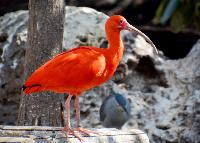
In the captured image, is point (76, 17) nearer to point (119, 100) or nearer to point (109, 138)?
point (119, 100)

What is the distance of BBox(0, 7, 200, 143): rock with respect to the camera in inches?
287

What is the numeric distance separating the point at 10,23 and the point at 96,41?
4.03 ft

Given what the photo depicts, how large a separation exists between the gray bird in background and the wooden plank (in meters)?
1.57

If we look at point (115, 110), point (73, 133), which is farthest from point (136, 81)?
point (73, 133)

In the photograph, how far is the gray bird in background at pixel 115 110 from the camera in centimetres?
688

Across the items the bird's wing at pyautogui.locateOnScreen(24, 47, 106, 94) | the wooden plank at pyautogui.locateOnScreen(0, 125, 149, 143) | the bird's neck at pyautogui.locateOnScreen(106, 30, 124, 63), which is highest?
the bird's neck at pyautogui.locateOnScreen(106, 30, 124, 63)

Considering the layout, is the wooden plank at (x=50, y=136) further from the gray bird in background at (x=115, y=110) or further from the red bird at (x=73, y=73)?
the gray bird in background at (x=115, y=110)

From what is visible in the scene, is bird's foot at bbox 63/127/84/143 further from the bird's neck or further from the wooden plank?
the bird's neck

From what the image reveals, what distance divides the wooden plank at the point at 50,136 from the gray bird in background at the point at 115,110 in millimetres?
1568

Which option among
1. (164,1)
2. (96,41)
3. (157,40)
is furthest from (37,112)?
(157,40)

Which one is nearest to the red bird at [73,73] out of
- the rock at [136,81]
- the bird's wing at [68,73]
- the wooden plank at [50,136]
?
the bird's wing at [68,73]

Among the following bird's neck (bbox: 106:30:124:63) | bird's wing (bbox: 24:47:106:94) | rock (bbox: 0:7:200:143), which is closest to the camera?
bird's wing (bbox: 24:47:106:94)

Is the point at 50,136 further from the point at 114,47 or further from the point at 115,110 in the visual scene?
the point at 115,110

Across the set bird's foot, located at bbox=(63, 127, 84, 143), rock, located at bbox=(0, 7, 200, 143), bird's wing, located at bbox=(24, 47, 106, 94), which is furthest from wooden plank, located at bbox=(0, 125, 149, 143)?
rock, located at bbox=(0, 7, 200, 143)
